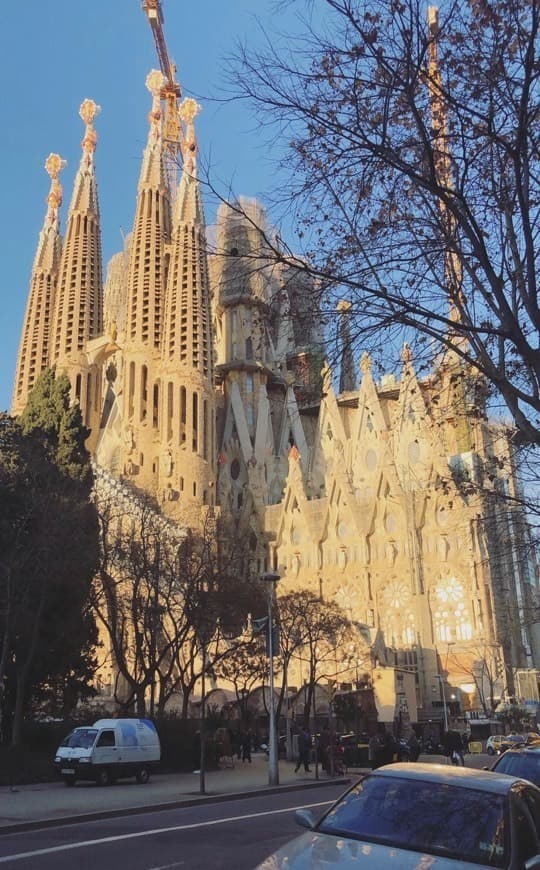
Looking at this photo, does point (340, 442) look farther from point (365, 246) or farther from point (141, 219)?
point (365, 246)

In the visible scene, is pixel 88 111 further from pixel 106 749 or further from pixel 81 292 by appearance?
pixel 106 749

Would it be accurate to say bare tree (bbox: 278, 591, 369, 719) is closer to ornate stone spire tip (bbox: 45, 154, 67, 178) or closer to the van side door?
the van side door

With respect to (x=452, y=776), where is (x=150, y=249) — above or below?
above

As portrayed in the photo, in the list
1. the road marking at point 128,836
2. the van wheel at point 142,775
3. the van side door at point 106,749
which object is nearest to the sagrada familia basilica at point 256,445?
the van wheel at point 142,775

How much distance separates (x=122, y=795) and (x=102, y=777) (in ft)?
8.98

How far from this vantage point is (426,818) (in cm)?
407

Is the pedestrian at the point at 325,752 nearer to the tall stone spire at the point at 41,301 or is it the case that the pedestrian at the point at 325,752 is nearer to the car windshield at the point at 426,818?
the car windshield at the point at 426,818

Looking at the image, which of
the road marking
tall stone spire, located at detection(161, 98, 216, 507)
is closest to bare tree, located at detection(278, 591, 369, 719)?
tall stone spire, located at detection(161, 98, 216, 507)

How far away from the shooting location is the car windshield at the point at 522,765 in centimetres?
795

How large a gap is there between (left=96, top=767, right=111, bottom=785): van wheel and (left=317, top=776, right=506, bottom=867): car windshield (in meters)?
13.4

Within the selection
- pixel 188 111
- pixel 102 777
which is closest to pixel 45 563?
pixel 102 777

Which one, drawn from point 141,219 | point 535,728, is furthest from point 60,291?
point 535,728

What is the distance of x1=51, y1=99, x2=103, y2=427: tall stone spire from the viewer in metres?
59.9

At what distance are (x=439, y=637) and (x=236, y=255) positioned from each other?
43205 millimetres
